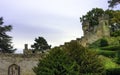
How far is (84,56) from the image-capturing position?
41.8 m

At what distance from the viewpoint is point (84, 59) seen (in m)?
41.7

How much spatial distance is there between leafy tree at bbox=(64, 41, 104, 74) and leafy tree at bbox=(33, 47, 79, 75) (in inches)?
39.9

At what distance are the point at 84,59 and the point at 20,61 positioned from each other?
13.2 meters

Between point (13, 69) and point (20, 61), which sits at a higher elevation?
point (20, 61)

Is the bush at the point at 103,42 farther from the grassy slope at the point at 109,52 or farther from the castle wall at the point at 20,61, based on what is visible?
the castle wall at the point at 20,61

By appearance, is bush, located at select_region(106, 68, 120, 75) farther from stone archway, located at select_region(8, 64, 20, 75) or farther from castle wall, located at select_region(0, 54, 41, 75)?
stone archway, located at select_region(8, 64, 20, 75)

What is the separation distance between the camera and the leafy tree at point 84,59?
41.5m

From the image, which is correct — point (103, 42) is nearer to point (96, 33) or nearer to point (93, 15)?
point (96, 33)

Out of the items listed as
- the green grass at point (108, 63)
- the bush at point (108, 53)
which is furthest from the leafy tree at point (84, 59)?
the bush at point (108, 53)


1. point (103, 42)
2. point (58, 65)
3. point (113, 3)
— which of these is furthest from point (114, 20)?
point (58, 65)

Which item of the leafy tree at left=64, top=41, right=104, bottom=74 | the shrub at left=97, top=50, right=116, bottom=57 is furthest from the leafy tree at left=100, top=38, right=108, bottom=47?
the leafy tree at left=64, top=41, right=104, bottom=74

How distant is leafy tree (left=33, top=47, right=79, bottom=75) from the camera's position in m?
39.6

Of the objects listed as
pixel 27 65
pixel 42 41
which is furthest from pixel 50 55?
pixel 42 41

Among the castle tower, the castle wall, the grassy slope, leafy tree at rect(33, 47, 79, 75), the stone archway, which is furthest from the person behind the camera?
the castle tower
